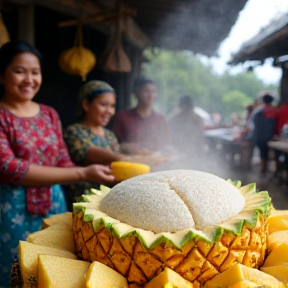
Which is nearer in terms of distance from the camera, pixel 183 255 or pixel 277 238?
pixel 183 255

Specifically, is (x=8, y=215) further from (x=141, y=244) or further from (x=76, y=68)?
(x=76, y=68)

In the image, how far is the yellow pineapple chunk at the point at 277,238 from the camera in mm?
1186

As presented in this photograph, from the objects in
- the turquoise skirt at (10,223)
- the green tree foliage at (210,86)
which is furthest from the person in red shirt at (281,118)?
the green tree foliage at (210,86)

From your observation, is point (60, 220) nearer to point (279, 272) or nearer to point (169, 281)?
point (169, 281)

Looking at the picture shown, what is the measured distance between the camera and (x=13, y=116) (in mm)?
2297

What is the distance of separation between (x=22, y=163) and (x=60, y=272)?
1.23 meters

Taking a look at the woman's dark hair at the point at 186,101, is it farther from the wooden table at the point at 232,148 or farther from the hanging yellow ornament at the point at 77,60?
the wooden table at the point at 232,148

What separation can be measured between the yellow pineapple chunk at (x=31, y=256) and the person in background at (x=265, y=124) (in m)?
7.96

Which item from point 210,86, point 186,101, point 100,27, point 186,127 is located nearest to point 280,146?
point 186,127

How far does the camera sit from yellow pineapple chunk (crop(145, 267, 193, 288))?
0.94m

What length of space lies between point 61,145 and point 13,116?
1.39 ft

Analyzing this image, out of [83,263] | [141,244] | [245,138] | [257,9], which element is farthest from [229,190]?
[245,138]

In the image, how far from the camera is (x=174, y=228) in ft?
3.47

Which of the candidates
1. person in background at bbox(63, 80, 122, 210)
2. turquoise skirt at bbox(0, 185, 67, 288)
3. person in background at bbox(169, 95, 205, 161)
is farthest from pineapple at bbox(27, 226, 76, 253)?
person in background at bbox(169, 95, 205, 161)
